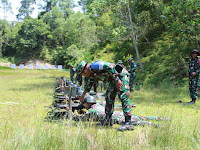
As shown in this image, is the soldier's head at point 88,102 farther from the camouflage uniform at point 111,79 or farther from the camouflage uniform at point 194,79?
the camouflage uniform at point 194,79

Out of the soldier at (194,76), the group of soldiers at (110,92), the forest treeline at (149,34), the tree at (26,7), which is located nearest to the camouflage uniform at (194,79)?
the soldier at (194,76)

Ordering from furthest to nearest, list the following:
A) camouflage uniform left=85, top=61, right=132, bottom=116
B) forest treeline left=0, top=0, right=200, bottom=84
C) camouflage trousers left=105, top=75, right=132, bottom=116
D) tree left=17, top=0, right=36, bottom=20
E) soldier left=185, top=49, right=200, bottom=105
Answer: tree left=17, top=0, right=36, bottom=20 → forest treeline left=0, top=0, right=200, bottom=84 → soldier left=185, top=49, right=200, bottom=105 → camouflage trousers left=105, top=75, right=132, bottom=116 → camouflage uniform left=85, top=61, right=132, bottom=116

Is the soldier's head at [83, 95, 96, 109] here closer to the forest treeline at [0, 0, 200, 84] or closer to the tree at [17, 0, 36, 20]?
the forest treeline at [0, 0, 200, 84]

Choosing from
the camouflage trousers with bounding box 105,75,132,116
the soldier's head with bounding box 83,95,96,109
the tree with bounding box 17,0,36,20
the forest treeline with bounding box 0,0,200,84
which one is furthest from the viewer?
the tree with bounding box 17,0,36,20

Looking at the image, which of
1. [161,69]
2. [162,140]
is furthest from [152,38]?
[162,140]

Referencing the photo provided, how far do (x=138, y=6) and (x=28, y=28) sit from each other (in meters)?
40.9

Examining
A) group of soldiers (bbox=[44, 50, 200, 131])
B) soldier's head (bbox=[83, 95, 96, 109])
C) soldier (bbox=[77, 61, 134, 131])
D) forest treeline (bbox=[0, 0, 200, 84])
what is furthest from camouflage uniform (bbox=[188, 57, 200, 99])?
soldier's head (bbox=[83, 95, 96, 109])

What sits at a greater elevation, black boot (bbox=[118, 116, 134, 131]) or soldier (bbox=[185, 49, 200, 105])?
soldier (bbox=[185, 49, 200, 105])

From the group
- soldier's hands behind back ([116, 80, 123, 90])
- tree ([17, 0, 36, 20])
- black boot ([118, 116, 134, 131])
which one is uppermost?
tree ([17, 0, 36, 20])

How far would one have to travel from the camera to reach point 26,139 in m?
2.81

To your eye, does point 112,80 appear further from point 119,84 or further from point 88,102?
point 88,102

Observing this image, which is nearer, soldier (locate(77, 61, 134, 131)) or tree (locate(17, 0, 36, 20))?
soldier (locate(77, 61, 134, 131))

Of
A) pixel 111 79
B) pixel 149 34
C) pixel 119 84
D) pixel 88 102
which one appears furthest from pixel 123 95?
pixel 149 34

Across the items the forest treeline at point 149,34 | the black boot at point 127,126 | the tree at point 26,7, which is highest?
the tree at point 26,7
